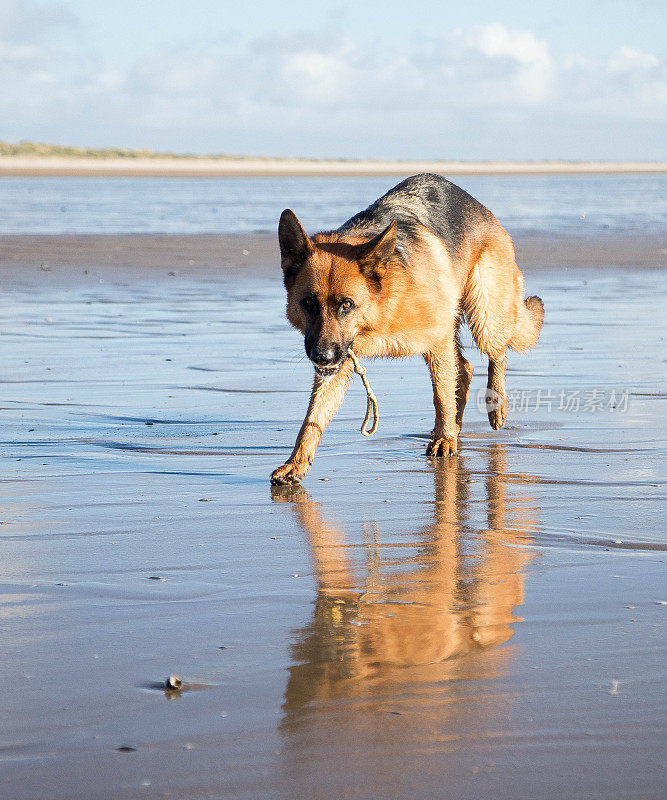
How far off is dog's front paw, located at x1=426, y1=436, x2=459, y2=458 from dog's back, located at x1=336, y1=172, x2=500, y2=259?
1.06 m

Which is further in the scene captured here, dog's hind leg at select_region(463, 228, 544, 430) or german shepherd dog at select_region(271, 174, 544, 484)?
dog's hind leg at select_region(463, 228, 544, 430)

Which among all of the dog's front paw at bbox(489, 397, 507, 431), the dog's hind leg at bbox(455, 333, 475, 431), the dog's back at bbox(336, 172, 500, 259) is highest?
the dog's back at bbox(336, 172, 500, 259)

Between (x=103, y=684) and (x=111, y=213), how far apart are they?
31.6 metres

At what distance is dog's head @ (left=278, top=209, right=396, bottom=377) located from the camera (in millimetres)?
5469

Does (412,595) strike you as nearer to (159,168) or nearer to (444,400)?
(444,400)

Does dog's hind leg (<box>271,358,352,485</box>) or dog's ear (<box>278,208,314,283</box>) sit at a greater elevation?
dog's ear (<box>278,208,314,283</box>)

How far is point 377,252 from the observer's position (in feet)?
18.3

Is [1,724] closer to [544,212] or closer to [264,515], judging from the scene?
[264,515]

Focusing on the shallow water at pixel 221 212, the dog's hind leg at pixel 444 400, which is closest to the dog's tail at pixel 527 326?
the dog's hind leg at pixel 444 400

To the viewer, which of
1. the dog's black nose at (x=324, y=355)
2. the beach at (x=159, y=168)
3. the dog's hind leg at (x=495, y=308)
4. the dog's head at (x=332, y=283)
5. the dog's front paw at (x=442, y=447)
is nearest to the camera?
the dog's black nose at (x=324, y=355)

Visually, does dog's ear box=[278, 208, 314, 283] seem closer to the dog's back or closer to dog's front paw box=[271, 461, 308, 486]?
the dog's back

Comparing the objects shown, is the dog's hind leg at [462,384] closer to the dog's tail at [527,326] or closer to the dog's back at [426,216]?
the dog's tail at [527,326]

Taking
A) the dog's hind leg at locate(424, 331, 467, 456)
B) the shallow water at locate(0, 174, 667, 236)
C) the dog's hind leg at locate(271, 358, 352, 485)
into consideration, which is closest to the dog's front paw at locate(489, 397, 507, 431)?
the dog's hind leg at locate(424, 331, 467, 456)

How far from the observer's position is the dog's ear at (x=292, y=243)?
550 centimetres
